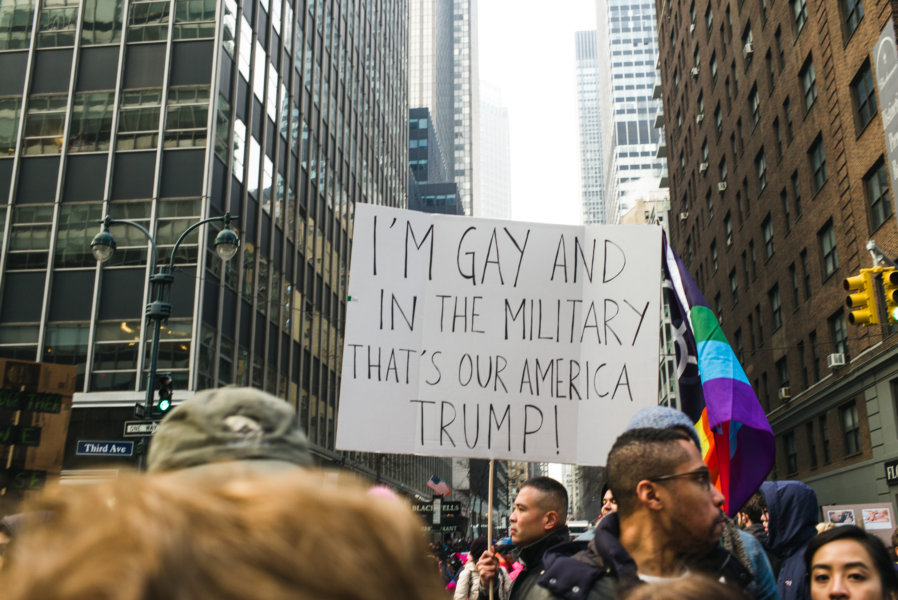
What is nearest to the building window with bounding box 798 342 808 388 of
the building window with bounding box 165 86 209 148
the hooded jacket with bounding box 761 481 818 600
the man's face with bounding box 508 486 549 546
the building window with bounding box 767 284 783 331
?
the building window with bounding box 767 284 783 331

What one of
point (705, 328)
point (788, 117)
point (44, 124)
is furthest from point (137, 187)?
point (705, 328)

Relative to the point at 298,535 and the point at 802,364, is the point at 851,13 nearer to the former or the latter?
the point at 802,364

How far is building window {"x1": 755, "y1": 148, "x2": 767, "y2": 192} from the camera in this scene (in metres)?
36.6

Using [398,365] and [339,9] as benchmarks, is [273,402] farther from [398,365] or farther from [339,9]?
[339,9]

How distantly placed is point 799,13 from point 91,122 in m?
25.2

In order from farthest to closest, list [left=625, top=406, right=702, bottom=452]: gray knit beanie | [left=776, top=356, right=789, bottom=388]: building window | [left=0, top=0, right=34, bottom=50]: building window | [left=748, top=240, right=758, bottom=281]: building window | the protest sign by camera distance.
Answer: [left=748, top=240, right=758, bottom=281]: building window, [left=776, top=356, right=789, bottom=388]: building window, [left=0, top=0, right=34, bottom=50]: building window, the protest sign, [left=625, top=406, right=702, bottom=452]: gray knit beanie

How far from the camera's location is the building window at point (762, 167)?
3656cm

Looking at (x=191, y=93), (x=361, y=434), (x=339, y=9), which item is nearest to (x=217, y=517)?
(x=361, y=434)

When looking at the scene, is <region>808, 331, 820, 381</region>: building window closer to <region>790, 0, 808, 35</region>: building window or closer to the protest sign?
<region>790, 0, 808, 35</region>: building window

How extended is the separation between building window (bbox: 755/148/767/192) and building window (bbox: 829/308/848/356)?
9191 mm

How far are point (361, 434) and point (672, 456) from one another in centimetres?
292

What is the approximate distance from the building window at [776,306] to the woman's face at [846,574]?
108ft

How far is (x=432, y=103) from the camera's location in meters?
176

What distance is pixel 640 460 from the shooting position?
3.22 m
